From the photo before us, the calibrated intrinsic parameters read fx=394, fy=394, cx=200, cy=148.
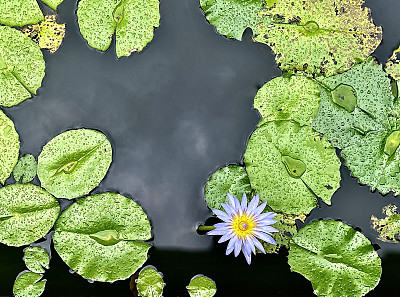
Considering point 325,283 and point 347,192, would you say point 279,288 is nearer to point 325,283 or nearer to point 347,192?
point 325,283

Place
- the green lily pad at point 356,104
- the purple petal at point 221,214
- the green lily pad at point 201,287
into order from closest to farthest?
the purple petal at point 221,214 → the green lily pad at point 356,104 → the green lily pad at point 201,287

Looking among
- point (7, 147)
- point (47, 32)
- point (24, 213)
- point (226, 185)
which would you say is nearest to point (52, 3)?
point (47, 32)

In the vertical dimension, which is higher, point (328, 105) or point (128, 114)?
point (328, 105)

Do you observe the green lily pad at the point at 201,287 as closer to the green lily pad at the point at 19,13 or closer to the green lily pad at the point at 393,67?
the green lily pad at the point at 393,67

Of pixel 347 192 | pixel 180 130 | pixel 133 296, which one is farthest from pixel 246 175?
pixel 133 296

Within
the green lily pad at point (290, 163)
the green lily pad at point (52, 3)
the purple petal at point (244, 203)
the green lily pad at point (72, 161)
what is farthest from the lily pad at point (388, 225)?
the green lily pad at point (52, 3)

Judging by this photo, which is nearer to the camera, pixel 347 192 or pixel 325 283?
pixel 325 283

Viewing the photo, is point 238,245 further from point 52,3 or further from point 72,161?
point 52,3

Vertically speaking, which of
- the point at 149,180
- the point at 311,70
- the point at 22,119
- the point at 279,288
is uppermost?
the point at 311,70

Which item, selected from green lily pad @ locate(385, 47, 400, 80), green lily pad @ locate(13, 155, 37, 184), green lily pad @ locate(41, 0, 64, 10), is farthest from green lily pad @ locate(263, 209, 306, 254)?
green lily pad @ locate(41, 0, 64, 10)
